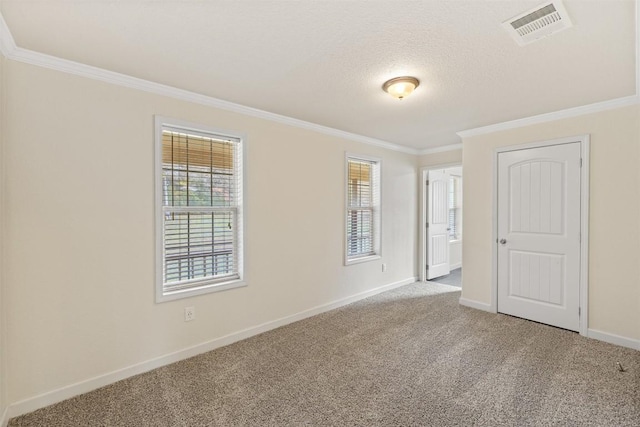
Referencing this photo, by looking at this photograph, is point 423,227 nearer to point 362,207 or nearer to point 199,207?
point 362,207

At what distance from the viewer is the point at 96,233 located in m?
2.30

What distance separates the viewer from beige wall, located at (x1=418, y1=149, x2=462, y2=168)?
4836mm

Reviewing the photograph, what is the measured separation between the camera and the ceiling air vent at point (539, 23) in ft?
5.27

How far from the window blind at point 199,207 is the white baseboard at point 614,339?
3618 millimetres

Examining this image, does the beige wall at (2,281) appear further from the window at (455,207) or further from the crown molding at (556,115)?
the window at (455,207)

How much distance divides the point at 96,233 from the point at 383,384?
2398 mm

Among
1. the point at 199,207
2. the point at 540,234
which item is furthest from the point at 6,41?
the point at 540,234

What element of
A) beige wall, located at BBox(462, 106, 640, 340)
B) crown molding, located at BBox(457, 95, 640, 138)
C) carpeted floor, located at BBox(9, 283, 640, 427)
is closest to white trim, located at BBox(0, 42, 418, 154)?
crown molding, located at BBox(457, 95, 640, 138)

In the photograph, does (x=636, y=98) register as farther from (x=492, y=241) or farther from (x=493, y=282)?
(x=493, y=282)

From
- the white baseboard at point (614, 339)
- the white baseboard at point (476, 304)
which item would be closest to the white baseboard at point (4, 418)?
the white baseboard at point (476, 304)

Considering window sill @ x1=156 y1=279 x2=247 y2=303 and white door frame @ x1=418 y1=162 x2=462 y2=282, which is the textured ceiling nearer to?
window sill @ x1=156 y1=279 x2=247 y2=303

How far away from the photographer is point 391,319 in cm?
365

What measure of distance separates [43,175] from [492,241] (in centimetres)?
438

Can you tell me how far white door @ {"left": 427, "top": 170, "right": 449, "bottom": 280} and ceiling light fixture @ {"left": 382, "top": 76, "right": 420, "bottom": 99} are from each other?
10.4 feet
